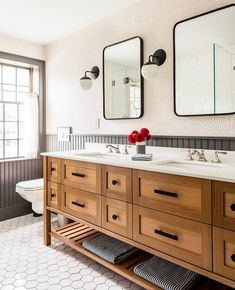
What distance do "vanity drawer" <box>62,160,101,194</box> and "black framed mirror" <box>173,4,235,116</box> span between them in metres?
0.84

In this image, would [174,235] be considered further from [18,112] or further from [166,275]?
[18,112]

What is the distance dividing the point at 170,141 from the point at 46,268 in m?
1.47

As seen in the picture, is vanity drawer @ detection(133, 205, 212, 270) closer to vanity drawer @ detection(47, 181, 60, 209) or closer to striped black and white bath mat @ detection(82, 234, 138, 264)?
striped black and white bath mat @ detection(82, 234, 138, 264)

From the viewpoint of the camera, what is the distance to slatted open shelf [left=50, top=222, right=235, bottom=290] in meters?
1.68

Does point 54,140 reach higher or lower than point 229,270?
higher

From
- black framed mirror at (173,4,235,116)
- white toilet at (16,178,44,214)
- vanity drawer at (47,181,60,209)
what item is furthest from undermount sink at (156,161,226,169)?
white toilet at (16,178,44,214)

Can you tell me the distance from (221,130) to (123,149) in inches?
37.6

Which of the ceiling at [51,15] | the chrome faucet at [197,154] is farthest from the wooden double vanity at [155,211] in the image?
the ceiling at [51,15]

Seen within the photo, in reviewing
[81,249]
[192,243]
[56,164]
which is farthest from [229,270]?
[56,164]

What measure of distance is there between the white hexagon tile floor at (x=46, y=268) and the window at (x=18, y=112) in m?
1.18

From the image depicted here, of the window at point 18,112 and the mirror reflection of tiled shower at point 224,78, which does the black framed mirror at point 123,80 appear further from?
the window at point 18,112

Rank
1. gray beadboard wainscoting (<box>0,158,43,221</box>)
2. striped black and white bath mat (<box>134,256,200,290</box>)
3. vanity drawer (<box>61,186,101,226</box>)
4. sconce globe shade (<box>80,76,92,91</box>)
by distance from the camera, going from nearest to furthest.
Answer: striped black and white bath mat (<box>134,256,200,290</box>), vanity drawer (<box>61,186,101,226</box>), sconce globe shade (<box>80,76,92,91</box>), gray beadboard wainscoting (<box>0,158,43,221</box>)

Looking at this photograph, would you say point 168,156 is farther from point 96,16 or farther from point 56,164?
point 96,16

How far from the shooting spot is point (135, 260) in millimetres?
1989
